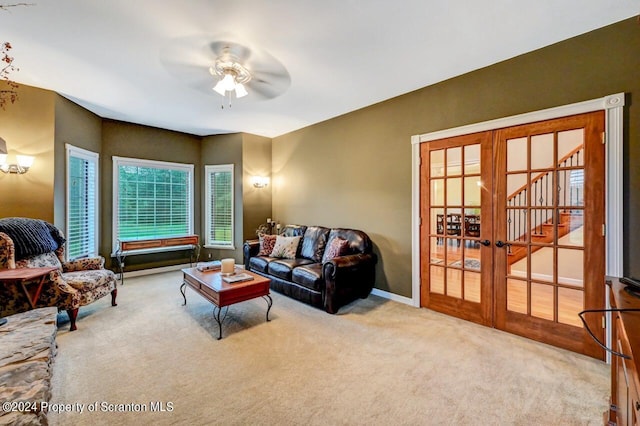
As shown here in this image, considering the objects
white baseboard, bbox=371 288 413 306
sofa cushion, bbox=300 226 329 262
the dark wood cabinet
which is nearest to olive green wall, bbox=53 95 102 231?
sofa cushion, bbox=300 226 329 262

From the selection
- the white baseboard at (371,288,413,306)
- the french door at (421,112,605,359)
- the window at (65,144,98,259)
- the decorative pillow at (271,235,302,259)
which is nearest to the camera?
the french door at (421,112,605,359)

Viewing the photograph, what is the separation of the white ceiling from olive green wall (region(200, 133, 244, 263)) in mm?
1969

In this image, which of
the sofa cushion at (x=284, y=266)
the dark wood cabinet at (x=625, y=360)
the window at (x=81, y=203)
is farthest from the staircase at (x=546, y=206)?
the window at (x=81, y=203)

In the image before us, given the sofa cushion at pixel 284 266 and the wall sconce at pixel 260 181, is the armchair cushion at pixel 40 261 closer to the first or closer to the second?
the sofa cushion at pixel 284 266

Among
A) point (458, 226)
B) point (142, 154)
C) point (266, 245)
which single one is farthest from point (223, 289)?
point (142, 154)

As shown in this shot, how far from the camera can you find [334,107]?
414 centimetres

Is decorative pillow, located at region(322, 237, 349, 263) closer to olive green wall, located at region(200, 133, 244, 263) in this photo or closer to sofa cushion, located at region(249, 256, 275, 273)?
sofa cushion, located at region(249, 256, 275, 273)

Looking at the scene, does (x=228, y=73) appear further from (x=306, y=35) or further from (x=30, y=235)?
(x=30, y=235)

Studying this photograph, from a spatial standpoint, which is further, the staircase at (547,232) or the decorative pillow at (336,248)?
the decorative pillow at (336,248)

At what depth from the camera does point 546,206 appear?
2551mm

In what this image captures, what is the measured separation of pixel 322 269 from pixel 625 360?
265cm

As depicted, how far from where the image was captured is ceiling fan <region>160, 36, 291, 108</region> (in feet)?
8.39

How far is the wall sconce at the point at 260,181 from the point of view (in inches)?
221

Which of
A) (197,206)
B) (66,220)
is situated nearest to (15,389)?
(66,220)
